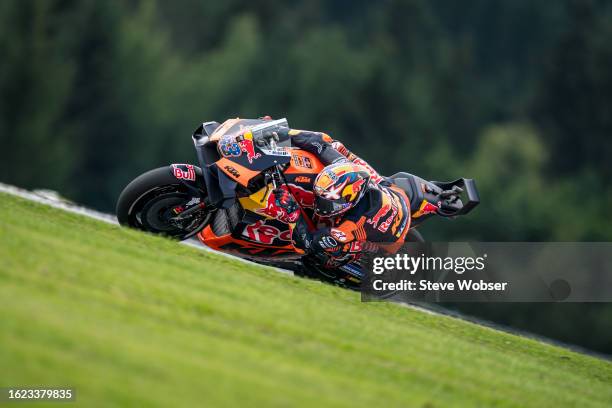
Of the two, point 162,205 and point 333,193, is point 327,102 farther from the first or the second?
point 162,205

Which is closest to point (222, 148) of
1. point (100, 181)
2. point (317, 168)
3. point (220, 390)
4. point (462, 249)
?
point (317, 168)

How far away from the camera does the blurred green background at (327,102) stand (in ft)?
182

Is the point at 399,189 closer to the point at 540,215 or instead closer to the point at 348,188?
the point at 348,188

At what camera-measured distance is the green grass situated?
292 inches

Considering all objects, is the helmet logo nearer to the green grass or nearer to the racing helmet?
the racing helmet

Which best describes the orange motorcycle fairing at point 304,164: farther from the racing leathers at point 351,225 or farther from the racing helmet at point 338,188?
the racing helmet at point 338,188

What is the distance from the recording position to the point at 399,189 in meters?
13.2

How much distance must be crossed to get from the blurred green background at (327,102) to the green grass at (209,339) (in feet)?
49.5

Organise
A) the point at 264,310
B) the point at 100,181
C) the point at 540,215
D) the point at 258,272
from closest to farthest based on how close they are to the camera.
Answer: the point at 264,310 → the point at 258,272 → the point at 540,215 → the point at 100,181

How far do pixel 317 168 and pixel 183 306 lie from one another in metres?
3.60

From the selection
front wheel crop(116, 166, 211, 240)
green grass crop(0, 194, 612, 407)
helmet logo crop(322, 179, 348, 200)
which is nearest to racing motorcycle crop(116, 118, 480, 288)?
front wheel crop(116, 166, 211, 240)

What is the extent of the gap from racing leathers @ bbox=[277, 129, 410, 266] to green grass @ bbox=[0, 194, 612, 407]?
0.48 metres

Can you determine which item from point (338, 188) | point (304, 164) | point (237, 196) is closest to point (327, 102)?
point (304, 164)

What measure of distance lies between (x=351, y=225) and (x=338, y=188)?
1.93 feet
